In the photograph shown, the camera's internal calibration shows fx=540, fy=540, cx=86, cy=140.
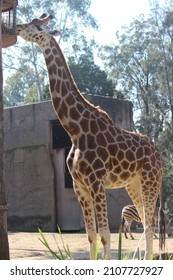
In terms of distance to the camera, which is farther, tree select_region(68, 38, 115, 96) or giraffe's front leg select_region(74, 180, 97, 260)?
tree select_region(68, 38, 115, 96)

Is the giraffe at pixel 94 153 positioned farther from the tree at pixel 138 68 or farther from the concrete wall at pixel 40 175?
the tree at pixel 138 68

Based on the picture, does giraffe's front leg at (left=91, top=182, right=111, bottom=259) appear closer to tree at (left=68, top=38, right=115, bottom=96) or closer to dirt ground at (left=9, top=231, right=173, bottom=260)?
dirt ground at (left=9, top=231, right=173, bottom=260)

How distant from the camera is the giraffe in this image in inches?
233

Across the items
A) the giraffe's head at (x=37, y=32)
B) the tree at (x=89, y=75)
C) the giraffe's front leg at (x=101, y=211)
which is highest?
the tree at (x=89, y=75)

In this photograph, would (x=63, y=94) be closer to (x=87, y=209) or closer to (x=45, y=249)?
(x=87, y=209)

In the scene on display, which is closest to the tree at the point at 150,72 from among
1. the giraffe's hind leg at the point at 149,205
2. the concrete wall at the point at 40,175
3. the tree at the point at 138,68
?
the tree at the point at 138,68

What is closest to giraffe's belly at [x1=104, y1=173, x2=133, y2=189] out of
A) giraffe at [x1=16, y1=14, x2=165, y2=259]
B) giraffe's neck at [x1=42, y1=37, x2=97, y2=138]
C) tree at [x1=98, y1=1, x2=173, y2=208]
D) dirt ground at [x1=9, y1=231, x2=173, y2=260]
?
giraffe at [x1=16, y1=14, x2=165, y2=259]

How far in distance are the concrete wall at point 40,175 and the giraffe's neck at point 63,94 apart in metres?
8.08

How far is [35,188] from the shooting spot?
15250 millimetres

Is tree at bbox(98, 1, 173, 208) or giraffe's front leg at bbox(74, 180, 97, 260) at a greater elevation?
tree at bbox(98, 1, 173, 208)

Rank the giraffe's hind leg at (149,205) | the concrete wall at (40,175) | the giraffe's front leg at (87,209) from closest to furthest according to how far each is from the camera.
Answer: the giraffe's front leg at (87,209) → the giraffe's hind leg at (149,205) → the concrete wall at (40,175)

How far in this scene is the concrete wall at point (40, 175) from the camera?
14.8 metres

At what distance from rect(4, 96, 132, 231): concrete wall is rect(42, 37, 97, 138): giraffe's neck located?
8.08 meters
